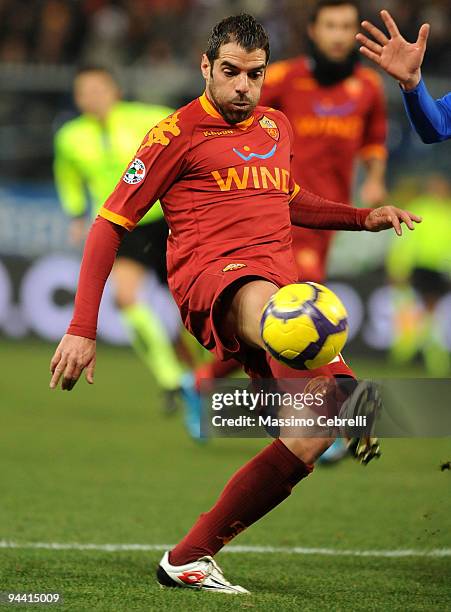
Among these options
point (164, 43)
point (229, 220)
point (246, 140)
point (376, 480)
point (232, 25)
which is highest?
point (164, 43)

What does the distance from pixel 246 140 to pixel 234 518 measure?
53.4 inches

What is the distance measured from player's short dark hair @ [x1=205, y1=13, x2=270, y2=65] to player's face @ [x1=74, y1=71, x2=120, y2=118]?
499 cm

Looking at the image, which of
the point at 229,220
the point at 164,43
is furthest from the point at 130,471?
the point at 164,43

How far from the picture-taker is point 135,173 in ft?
13.5

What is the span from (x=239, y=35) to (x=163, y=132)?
0.43 m

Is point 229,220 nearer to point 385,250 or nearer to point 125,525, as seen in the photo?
point 125,525

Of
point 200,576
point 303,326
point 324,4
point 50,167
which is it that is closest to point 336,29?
point 324,4

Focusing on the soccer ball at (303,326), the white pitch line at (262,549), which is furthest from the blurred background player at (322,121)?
the soccer ball at (303,326)

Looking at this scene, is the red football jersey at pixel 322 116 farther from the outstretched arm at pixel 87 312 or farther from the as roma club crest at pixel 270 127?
the outstretched arm at pixel 87 312

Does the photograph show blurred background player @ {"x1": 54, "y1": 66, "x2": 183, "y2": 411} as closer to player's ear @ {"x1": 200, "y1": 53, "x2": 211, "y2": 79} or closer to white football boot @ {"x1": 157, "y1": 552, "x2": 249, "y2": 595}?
player's ear @ {"x1": 200, "y1": 53, "x2": 211, "y2": 79}

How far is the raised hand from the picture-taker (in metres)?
4.22

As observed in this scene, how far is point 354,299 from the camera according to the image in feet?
40.9

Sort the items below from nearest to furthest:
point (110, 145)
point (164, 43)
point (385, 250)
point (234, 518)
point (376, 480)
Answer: point (234, 518) → point (376, 480) → point (110, 145) → point (385, 250) → point (164, 43)

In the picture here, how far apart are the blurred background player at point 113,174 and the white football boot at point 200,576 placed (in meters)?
4.53
